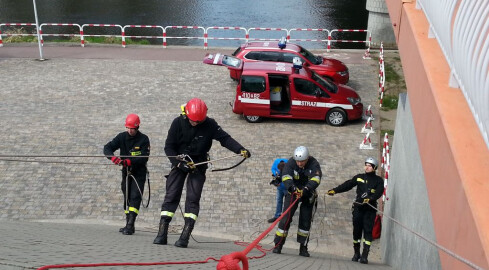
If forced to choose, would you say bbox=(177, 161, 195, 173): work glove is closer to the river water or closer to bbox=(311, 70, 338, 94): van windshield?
bbox=(311, 70, 338, 94): van windshield

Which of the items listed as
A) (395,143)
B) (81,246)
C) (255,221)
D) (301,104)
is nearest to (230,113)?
(301,104)

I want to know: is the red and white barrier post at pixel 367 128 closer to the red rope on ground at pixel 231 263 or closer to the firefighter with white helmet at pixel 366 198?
the firefighter with white helmet at pixel 366 198

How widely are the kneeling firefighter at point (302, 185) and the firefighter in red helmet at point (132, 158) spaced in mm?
1923

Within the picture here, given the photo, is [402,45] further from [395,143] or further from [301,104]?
[301,104]

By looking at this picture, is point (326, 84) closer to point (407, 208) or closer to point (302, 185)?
point (302, 185)

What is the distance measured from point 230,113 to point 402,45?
8.42 metres

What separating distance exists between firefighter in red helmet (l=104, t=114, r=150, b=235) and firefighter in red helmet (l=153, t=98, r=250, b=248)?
834 millimetres

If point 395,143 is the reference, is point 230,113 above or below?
above

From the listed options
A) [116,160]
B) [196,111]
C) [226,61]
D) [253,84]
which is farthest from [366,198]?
[226,61]

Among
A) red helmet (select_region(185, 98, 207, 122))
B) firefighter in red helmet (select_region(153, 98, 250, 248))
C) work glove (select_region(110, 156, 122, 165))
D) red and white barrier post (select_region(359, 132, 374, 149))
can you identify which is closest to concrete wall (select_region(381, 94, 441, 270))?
firefighter in red helmet (select_region(153, 98, 250, 248))

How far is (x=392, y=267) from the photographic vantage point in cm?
725

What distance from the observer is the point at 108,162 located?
11.6 m

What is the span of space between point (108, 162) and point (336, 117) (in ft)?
19.5

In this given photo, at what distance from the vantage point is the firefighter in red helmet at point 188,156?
6430 millimetres
